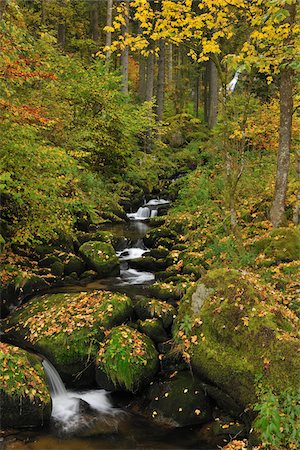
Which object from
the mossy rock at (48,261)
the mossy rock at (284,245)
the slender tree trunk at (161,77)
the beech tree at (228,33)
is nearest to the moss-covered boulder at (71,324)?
the mossy rock at (48,261)

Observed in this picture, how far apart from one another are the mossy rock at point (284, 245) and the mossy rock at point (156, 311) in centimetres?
288

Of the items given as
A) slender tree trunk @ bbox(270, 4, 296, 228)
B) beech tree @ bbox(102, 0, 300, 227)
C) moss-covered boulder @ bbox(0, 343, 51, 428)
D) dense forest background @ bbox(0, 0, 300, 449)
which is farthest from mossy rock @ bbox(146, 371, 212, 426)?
slender tree trunk @ bbox(270, 4, 296, 228)

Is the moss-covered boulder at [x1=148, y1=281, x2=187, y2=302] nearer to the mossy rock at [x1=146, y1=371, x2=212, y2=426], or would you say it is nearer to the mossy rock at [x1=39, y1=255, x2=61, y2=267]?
the mossy rock at [x1=146, y1=371, x2=212, y2=426]

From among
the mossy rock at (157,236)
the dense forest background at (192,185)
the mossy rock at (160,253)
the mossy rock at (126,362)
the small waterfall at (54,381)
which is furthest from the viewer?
the mossy rock at (157,236)

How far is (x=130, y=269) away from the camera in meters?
12.8

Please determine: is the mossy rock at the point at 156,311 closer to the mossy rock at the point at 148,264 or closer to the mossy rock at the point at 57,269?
the mossy rock at the point at 57,269

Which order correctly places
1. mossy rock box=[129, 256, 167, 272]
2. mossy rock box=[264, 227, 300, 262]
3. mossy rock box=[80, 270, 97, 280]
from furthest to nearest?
mossy rock box=[129, 256, 167, 272] → mossy rock box=[80, 270, 97, 280] → mossy rock box=[264, 227, 300, 262]

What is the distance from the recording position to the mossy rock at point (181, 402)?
6.50 meters

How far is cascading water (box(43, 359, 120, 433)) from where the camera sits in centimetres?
668

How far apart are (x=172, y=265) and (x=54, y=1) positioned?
67.5 ft

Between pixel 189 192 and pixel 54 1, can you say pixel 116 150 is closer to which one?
pixel 189 192

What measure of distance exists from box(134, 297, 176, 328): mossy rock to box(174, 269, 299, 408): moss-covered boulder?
55 cm

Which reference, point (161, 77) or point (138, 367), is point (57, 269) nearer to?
point (138, 367)

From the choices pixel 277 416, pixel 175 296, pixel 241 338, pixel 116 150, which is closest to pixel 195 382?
pixel 241 338
